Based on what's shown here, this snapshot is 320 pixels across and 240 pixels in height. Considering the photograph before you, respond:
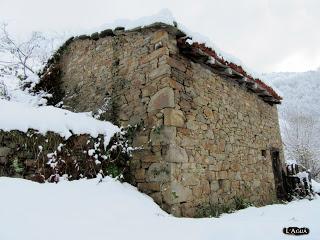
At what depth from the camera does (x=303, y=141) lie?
19.7m

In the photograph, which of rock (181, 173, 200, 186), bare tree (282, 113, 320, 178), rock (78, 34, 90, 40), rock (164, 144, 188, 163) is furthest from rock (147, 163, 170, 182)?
bare tree (282, 113, 320, 178)

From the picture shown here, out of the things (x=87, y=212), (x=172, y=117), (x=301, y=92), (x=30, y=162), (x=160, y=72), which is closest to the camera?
(x=87, y=212)

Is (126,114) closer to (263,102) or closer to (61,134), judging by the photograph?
(61,134)

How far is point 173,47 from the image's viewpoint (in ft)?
18.1

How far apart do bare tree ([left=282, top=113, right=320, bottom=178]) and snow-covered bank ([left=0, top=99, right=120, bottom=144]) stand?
50.6ft

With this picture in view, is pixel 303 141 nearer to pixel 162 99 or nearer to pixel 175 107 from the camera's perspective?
pixel 175 107

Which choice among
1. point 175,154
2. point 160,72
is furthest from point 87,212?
point 160,72

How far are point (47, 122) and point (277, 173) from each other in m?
6.68

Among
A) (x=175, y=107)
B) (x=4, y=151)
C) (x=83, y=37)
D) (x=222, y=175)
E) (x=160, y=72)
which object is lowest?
(x=222, y=175)

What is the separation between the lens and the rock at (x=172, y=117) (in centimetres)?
505

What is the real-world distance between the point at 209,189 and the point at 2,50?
7.57 m

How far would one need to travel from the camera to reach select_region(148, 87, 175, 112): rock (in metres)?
5.12

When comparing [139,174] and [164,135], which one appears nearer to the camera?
[164,135]

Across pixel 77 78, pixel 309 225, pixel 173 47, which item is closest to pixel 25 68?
pixel 77 78
